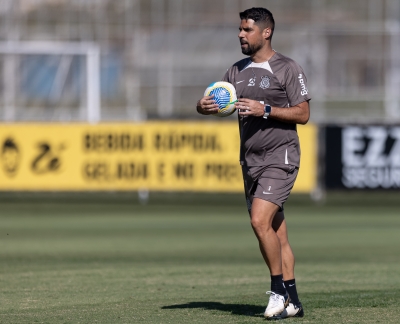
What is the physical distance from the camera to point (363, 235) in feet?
49.4

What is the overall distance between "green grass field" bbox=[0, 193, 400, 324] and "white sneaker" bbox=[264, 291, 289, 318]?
13 cm

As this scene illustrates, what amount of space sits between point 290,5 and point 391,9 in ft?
11.5

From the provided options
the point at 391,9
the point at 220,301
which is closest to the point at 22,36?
the point at 391,9

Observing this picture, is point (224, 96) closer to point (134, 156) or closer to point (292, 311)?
point (292, 311)

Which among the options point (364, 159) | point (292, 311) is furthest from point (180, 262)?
point (364, 159)

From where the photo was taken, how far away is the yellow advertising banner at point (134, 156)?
19.7 m

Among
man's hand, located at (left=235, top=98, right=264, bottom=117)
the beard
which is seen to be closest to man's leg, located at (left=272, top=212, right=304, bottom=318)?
man's hand, located at (left=235, top=98, right=264, bottom=117)

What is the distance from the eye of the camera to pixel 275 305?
6656 mm

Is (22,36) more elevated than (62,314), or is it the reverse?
(22,36)

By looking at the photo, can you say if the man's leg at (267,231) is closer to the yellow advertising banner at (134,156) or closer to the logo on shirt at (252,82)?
the logo on shirt at (252,82)

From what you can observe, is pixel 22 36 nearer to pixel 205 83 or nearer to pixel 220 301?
pixel 205 83

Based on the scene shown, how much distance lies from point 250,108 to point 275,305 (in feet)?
5.01

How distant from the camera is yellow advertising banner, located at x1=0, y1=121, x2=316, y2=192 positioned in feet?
64.5

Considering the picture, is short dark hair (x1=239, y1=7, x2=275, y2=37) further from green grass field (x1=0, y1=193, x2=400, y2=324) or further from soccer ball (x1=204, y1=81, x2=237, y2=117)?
green grass field (x1=0, y1=193, x2=400, y2=324)
